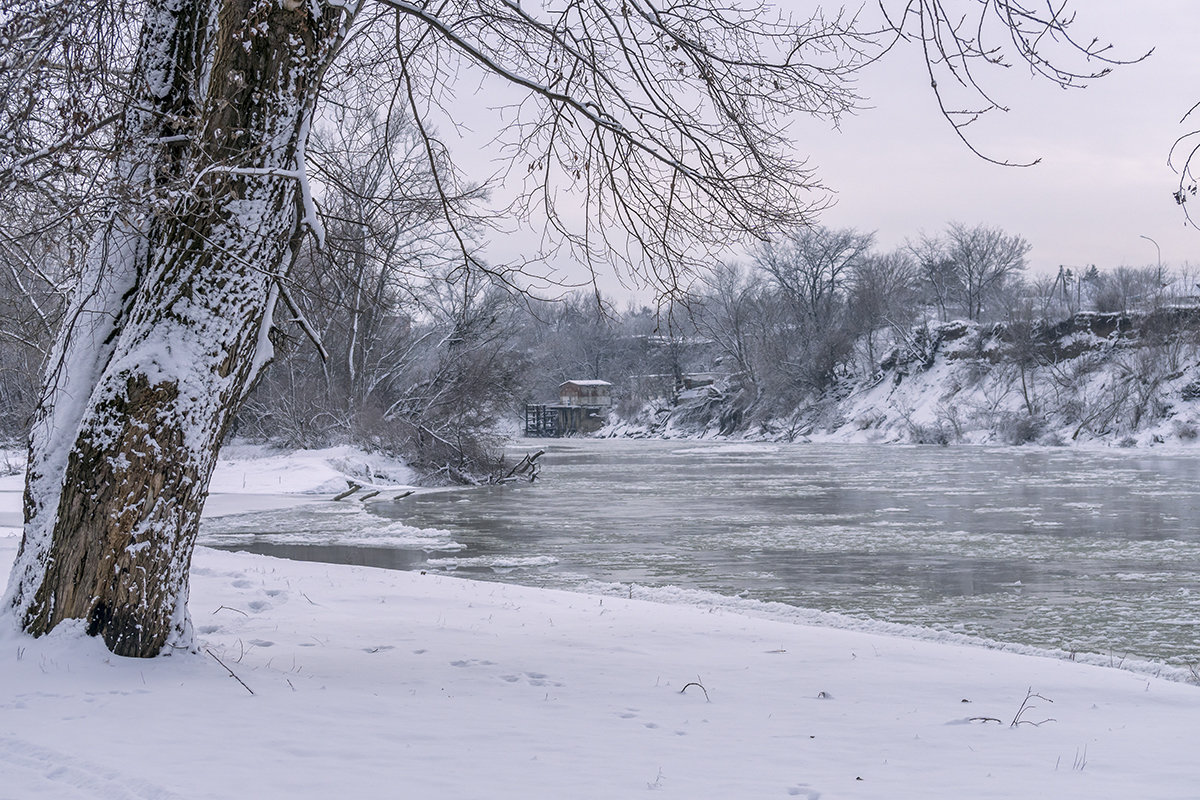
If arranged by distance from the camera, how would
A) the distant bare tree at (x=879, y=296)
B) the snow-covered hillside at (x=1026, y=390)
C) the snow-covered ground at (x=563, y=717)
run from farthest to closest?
the distant bare tree at (x=879, y=296) < the snow-covered hillside at (x=1026, y=390) < the snow-covered ground at (x=563, y=717)

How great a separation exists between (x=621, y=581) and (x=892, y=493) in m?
14.3

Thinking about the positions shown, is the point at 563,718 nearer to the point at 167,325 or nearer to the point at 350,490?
the point at 167,325

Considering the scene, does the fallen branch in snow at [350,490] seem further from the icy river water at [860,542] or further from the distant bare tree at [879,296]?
the distant bare tree at [879,296]

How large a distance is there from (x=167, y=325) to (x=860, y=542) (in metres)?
12.6

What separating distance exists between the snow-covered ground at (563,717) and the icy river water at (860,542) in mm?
2949

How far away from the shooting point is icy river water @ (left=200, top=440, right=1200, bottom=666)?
10570mm

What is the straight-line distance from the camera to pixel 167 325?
5.51 m

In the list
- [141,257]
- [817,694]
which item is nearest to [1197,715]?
[817,694]

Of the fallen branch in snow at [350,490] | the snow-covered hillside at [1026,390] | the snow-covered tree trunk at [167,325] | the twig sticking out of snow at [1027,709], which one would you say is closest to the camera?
the twig sticking out of snow at [1027,709]

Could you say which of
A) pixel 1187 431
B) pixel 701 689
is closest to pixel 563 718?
pixel 701 689

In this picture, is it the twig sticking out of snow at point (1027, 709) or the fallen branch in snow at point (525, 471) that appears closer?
the twig sticking out of snow at point (1027, 709)

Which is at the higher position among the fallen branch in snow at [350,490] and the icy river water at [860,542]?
the fallen branch in snow at [350,490]

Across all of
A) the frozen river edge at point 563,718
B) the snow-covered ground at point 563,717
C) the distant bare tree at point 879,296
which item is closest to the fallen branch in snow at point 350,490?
the snow-covered ground at point 563,717

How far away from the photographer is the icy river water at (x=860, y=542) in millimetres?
10570
